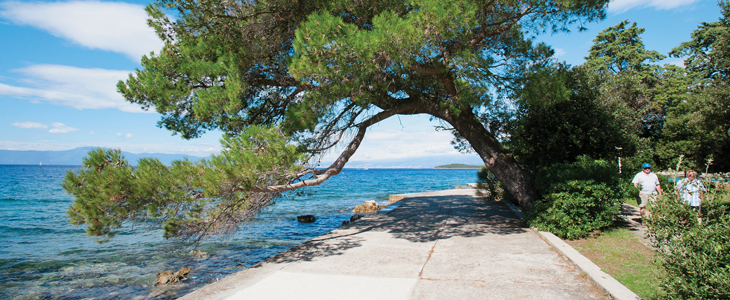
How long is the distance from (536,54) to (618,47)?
31578 mm

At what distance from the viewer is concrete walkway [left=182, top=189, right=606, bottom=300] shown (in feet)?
14.9

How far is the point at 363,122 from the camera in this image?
842 centimetres

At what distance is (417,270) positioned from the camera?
5453 mm

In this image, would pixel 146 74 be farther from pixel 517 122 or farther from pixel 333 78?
pixel 517 122

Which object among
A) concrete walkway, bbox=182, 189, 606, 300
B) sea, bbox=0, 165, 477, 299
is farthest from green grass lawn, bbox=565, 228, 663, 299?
sea, bbox=0, 165, 477, 299

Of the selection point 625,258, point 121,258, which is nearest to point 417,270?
point 625,258

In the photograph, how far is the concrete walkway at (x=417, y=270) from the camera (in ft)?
14.9

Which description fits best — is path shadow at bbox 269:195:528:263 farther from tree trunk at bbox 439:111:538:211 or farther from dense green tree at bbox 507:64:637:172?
dense green tree at bbox 507:64:637:172

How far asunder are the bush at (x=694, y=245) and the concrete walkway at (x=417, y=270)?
108 centimetres

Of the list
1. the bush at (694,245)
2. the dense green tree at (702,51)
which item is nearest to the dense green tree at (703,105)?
the dense green tree at (702,51)

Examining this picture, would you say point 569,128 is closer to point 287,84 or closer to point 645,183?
point 645,183

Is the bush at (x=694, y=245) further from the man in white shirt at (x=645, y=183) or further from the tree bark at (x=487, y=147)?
the tree bark at (x=487, y=147)

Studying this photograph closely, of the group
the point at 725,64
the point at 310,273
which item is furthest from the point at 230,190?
the point at 725,64

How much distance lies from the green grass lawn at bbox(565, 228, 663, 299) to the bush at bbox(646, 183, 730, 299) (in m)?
0.36
